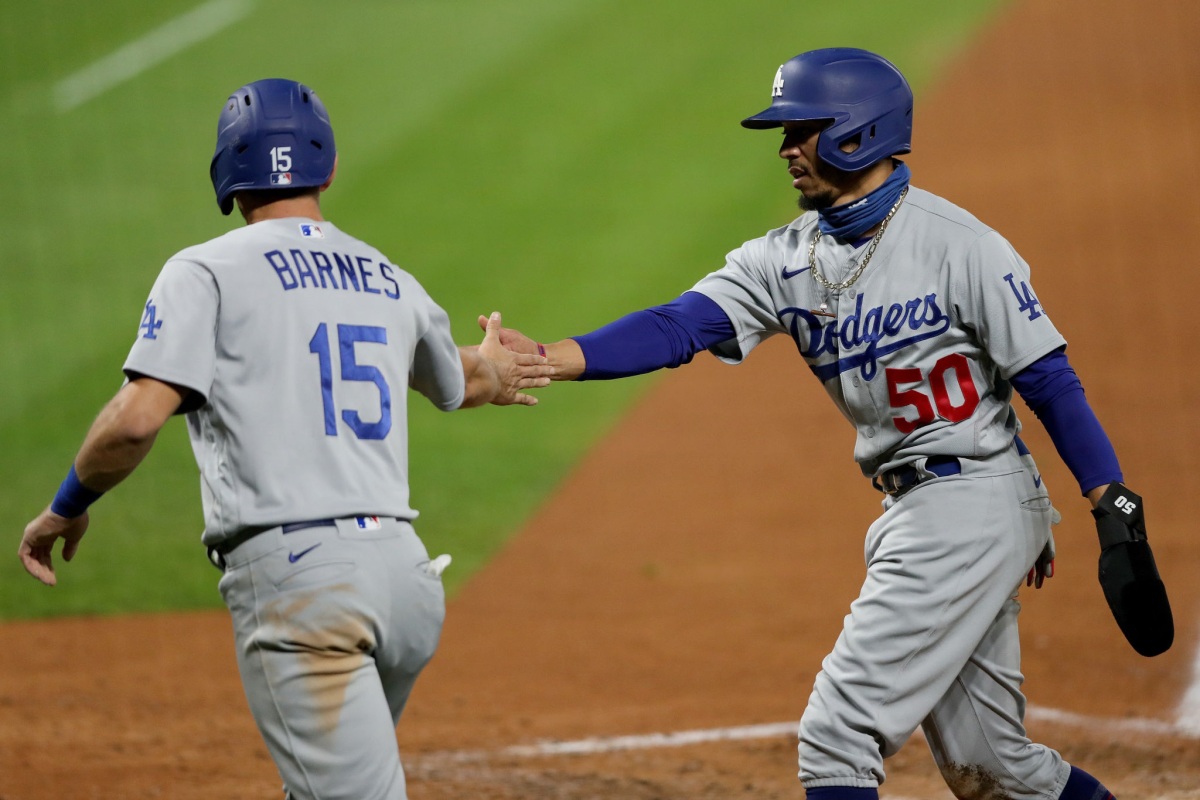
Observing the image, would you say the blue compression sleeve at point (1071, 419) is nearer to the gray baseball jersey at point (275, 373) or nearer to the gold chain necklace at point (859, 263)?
the gold chain necklace at point (859, 263)

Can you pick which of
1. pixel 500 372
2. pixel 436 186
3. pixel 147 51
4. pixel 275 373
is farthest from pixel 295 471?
pixel 147 51

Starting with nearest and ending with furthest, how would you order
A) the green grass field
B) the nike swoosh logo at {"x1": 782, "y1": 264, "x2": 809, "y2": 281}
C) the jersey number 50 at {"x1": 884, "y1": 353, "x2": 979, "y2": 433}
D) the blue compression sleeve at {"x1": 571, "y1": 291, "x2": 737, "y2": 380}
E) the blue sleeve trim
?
the blue sleeve trim → the jersey number 50 at {"x1": 884, "y1": 353, "x2": 979, "y2": 433} → the nike swoosh logo at {"x1": 782, "y1": 264, "x2": 809, "y2": 281} → the blue compression sleeve at {"x1": 571, "y1": 291, "x2": 737, "y2": 380} → the green grass field

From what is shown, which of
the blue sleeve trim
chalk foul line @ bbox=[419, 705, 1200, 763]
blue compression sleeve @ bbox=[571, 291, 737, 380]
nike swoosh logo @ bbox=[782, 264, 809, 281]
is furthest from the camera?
chalk foul line @ bbox=[419, 705, 1200, 763]

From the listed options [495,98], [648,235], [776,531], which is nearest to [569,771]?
[776,531]

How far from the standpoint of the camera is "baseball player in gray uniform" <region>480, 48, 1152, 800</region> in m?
3.07

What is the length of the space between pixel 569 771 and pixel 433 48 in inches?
523

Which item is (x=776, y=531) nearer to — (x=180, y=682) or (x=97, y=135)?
(x=180, y=682)

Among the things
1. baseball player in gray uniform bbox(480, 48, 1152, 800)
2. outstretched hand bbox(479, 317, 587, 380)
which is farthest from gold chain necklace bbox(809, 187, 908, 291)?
outstretched hand bbox(479, 317, 587, 380)

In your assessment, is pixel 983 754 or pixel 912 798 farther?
pixel 912 798

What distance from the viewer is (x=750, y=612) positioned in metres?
6.85

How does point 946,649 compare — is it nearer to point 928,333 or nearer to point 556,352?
point 928,333

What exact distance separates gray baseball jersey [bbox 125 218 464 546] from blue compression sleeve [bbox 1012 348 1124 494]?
1618 mm

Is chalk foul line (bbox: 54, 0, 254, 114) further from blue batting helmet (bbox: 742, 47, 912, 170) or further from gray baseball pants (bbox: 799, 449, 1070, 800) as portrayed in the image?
gray baseball pants (bbox: 799, 449, 1070, 800)

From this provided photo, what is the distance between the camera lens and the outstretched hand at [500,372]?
3221 millimetres
